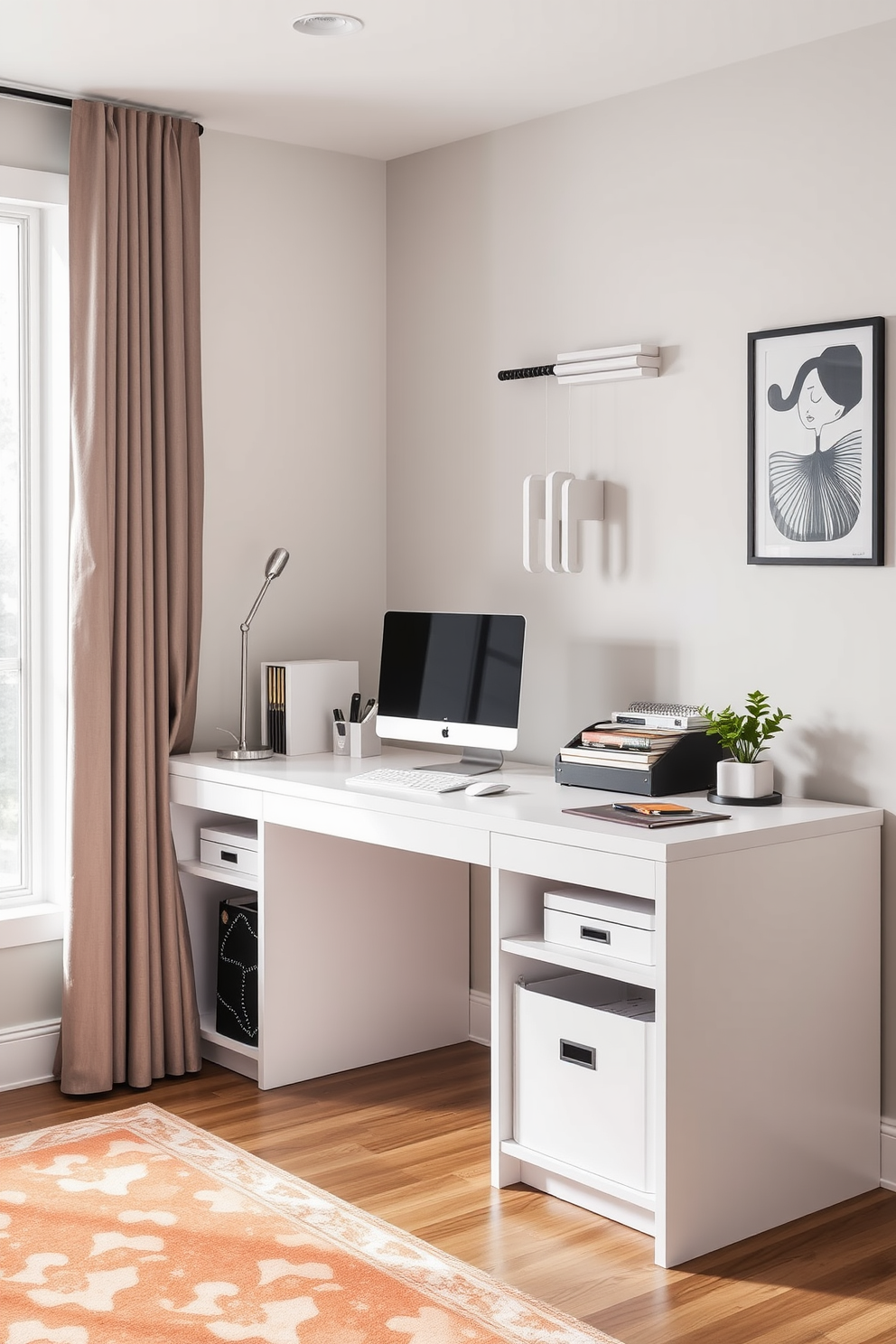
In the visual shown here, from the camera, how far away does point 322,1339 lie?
7.80 ft

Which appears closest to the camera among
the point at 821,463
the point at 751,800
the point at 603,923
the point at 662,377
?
the point at 603,923

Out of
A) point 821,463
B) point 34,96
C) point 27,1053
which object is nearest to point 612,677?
point 821,463

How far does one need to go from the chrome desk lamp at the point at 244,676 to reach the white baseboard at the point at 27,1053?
2.77 ft

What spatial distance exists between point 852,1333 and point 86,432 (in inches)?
103

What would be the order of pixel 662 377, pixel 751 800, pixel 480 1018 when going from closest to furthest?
1. pixel 751 800
2. pixel 662 377
3. pixel 480 1018

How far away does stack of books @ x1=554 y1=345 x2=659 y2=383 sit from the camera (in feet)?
11.3

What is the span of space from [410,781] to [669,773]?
2.02ft

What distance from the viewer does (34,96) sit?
352 centimetres

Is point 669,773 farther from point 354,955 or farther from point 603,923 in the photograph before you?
point 354,955

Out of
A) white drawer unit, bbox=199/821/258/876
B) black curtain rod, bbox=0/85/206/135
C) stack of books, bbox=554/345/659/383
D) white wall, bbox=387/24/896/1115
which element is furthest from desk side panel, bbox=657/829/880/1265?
black curtain rod, bbox=0/85/206/135

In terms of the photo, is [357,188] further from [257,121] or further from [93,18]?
[93,18]

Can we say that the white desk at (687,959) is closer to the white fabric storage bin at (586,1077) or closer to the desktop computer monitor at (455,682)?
the white fabric storage bin at (586,1077)

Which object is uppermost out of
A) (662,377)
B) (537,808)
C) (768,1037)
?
(662,377)

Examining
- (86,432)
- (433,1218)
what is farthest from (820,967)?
(86,432)
